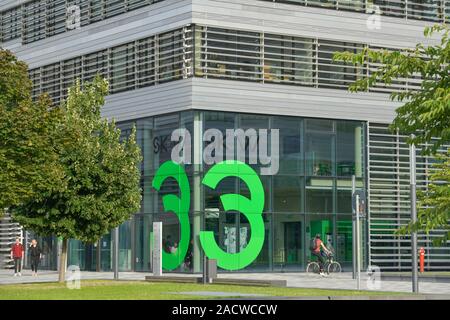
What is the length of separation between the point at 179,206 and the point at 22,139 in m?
14.2

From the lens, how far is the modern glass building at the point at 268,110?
4022 cm

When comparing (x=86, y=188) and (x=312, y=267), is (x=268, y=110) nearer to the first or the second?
(x=312, y=267)

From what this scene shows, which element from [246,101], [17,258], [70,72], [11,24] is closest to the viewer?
[246,101]

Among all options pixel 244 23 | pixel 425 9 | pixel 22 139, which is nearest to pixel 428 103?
pixel 22 139

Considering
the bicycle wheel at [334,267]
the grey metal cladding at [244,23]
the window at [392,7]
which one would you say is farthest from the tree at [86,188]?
the window at [392,7]

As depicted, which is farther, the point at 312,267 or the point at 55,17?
the point at 55,17

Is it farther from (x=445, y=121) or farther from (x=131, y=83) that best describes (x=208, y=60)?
(x=445, y=121)

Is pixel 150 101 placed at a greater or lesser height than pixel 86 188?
greater

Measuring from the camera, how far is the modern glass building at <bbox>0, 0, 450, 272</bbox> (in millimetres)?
40219

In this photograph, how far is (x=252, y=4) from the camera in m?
41.1

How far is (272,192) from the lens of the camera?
4156 cm

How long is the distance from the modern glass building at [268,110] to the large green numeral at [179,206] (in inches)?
10.5

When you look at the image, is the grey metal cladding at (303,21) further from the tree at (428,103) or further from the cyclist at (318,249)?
the tree at (428,103)
